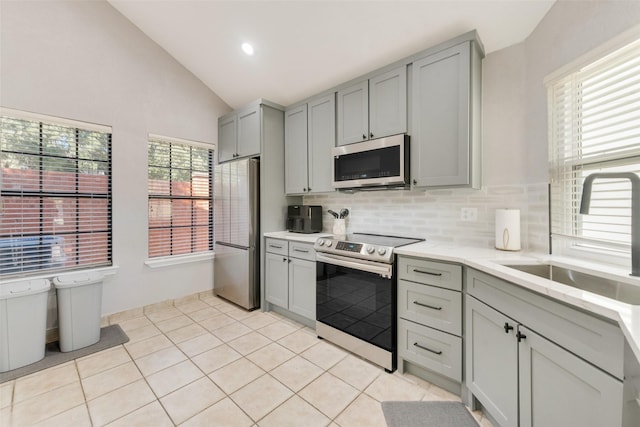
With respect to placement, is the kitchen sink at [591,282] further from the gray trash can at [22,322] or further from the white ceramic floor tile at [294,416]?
the gray trash can at [22,322]

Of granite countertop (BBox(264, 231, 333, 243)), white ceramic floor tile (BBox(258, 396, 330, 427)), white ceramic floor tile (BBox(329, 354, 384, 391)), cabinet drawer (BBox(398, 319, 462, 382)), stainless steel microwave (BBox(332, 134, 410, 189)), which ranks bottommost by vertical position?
white ceramic floor tile (BBox(258, 396, 330, 427))

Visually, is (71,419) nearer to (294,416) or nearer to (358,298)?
(294,416)

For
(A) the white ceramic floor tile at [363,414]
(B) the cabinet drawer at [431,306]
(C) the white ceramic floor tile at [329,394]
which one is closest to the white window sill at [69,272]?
(C) the white ceramic floor tile at [329,394]

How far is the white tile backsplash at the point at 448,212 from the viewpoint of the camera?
1933 millimetres

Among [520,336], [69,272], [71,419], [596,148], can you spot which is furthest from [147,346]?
[596,148]

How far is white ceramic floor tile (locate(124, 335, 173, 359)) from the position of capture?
2273 millimetres

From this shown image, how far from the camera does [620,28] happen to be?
1.30 metres

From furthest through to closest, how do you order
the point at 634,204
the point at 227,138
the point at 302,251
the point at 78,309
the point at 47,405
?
the point at 227,138
the point at 302,251
the point at 78,309
the point at 47,405
the point at 634,204

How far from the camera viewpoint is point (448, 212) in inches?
92.1

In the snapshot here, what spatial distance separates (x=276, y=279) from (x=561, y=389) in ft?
7.97

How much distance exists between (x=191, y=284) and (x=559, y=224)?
3.84 m

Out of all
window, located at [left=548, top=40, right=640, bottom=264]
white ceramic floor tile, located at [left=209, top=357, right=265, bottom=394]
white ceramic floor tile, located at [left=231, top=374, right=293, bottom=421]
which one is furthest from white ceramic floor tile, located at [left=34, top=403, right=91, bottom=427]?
window, located at [left=548, top=40, right=640, bottom=264]

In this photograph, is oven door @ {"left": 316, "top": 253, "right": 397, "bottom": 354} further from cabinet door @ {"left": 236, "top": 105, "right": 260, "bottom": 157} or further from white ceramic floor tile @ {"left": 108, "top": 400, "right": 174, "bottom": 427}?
cabinet door @ {"left": 236, "top": 105, "right": 260, "bottom": 157}

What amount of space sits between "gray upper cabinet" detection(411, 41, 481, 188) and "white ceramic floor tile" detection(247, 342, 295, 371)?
183cm
